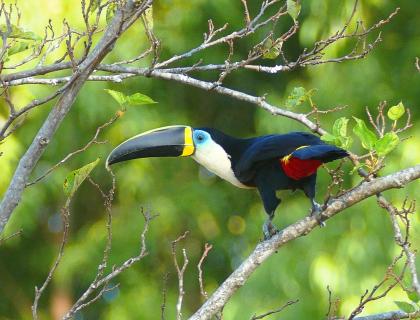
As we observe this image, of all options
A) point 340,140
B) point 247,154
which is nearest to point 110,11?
point 340,140

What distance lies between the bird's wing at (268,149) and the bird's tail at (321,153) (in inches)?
4.8

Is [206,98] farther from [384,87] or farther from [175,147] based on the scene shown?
[175,147]

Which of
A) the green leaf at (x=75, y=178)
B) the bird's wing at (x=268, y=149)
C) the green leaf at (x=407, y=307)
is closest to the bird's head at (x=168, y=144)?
the bird's wing at (x=268, y=149)

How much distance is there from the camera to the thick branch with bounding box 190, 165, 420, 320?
219 centimetres

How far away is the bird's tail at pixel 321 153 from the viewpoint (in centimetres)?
252

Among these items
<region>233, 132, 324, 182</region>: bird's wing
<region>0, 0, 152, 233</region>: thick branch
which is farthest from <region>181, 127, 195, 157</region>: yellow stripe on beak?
<region>0, 0, 152, 233</region>: thick branch

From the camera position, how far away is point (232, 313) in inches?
205

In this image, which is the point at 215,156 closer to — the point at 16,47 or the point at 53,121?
the point at 16,47

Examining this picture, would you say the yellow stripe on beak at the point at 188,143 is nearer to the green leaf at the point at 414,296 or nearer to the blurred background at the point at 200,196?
the green leaf at the point at 414,296

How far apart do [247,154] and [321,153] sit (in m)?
0.55

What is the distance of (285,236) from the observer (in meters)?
2.33

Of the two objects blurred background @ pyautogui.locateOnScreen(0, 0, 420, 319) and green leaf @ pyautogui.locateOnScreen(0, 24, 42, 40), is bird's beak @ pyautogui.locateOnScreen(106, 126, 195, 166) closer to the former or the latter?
green leaf @ pyautogui.locateOnScreen(0, 24, 42, 40)

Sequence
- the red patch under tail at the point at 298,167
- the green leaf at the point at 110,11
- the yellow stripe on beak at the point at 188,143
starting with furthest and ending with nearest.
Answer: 1. the yellow stripe on beak at the point at 188,143
2. the red patch under tail at the point at 298,167
3. the green leaf at the point at 110,11

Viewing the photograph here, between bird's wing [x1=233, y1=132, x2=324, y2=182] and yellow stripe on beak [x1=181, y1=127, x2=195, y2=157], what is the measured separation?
0.15 meters
